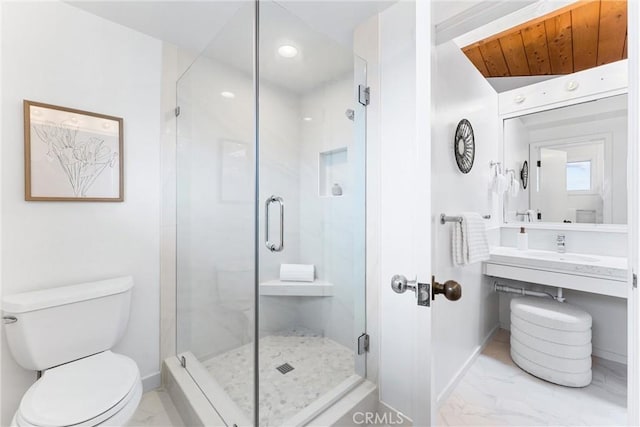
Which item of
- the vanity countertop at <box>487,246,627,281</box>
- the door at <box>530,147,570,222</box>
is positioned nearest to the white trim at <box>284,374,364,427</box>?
the vanity countertop at <box>487,246,627,281</box>

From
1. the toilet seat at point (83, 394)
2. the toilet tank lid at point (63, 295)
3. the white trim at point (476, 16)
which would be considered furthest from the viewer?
the toilet tank lid at point (63, 295)

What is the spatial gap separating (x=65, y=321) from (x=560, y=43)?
3314 millimetres

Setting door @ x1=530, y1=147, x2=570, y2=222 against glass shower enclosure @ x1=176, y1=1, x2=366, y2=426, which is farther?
door @ x1=530, y1=147, x2=570, y2=222

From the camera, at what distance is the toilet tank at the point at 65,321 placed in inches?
46.5

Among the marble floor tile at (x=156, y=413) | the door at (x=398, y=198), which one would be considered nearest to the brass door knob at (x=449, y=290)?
the door at (x=398, y=198)

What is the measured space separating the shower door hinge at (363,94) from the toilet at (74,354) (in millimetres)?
1691

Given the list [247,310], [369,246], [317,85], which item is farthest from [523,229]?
[247,310]

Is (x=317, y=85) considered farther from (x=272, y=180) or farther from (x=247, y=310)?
(x=247, y=310)

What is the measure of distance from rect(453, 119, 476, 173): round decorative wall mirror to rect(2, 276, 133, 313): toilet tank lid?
2.06m

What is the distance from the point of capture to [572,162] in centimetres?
194

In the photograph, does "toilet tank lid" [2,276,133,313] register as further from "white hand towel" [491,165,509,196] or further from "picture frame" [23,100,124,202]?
"white hand towel" [491,165,509,196]

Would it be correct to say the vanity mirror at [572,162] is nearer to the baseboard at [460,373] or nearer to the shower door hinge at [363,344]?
the baseboard at [460,373]

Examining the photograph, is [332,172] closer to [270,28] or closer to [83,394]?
[270,28]

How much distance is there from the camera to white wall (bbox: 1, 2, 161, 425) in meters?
1.28
